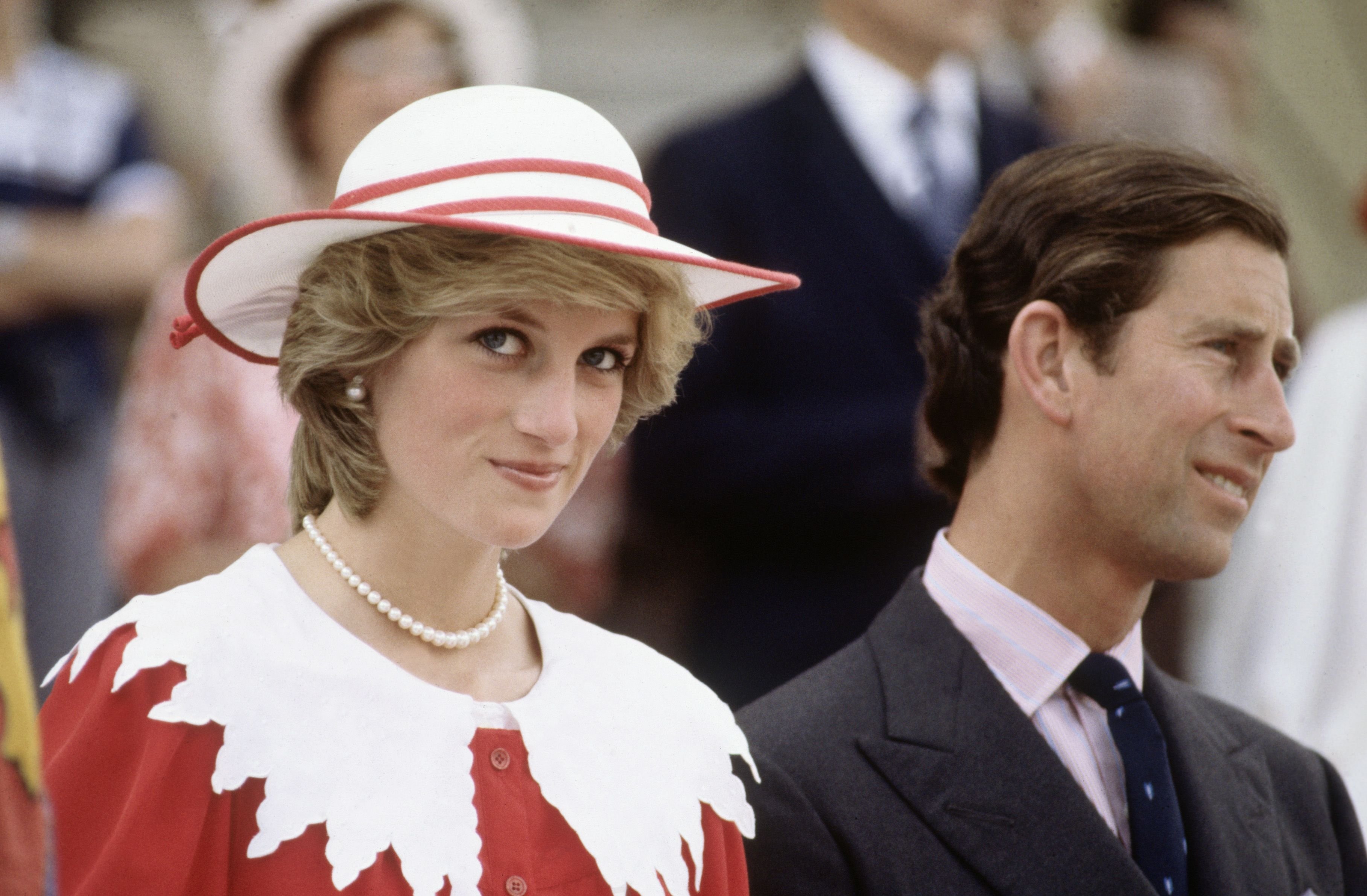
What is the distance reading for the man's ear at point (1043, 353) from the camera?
9.60 feet

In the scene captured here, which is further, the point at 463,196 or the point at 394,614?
the point at 394,614

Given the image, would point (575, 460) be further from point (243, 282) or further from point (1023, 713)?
point (1023, 713)

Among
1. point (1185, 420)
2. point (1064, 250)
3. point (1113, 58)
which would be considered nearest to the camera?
point (1185, 420)

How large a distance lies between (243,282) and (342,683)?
0.57 metres

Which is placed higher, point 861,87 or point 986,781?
point 861,87

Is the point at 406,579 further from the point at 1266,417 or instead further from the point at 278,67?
the point at 278,67

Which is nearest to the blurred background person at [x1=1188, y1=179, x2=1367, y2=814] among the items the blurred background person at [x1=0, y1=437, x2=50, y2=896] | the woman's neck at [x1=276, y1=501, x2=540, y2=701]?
the woman's neck at [x1=276, y1=501, x2=540, y2=701]

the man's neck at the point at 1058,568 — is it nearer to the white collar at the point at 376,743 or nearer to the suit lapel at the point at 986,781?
the suit lapel at the point at 986,781

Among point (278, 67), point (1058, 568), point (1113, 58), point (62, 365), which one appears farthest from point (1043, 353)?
point (1113, 58)

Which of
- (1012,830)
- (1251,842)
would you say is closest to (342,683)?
(1012,830)

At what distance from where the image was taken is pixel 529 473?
7.79 ft

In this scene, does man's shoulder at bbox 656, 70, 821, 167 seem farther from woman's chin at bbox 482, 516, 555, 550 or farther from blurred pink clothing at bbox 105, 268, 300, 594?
woman's chin at bbox 482, 516, 555, 550

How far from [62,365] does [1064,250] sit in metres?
2.76

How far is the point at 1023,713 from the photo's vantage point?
2807mm
